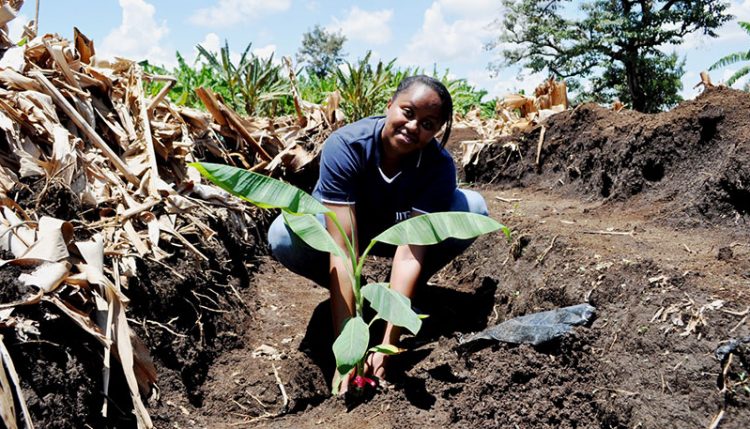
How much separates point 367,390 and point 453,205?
95 cm

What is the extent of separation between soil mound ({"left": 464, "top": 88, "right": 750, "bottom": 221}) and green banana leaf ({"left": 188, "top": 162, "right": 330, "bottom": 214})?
2.24 metres

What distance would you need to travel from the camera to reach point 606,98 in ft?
63.6

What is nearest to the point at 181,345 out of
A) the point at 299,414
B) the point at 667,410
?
the point at 299,414

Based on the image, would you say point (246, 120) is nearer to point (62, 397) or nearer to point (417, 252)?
point (417, 252)

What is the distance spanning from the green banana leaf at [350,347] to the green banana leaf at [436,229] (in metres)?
0.30

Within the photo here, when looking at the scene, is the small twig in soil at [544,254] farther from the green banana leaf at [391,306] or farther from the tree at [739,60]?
the tree at [739,60]

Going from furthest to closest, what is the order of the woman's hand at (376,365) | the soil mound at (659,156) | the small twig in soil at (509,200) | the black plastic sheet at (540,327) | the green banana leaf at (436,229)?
the small twig in soil at (509,200) < the soil mound at (659,156) < the woman's hand at (376,365) < the black plastic sheet at (540,327) < the green banana leaf at (436,229)

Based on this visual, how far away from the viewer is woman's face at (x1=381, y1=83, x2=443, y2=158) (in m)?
2.25

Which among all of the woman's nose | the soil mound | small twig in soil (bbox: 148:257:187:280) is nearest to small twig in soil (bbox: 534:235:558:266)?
the soil mound

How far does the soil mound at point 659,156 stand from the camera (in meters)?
3.09

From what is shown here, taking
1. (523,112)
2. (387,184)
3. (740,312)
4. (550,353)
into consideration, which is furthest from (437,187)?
(523,112)

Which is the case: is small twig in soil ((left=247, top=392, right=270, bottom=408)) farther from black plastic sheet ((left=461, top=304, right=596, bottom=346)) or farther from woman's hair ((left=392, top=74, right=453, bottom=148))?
woman's hair ((left=392, top=74, right=453, bottom=148))

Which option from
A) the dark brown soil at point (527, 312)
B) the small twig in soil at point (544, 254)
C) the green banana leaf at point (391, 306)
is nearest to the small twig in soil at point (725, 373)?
the dark brown soil at point (527, 312)

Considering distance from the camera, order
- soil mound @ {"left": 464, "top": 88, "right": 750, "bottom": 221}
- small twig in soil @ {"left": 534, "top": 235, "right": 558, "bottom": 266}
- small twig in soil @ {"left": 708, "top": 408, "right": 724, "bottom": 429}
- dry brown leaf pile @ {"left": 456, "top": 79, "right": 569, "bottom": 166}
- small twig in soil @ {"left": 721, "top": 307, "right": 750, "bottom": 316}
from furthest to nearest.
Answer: dry brown leaf pile @ {"left": 456, "top": 79, "right": 569, "bottom": 166} < soil mound @ {"left": 464, "top": 88, "right": 750, "bottom": 221} < small twig in soil @ {"left": 534, "top": 235, "right": 558, "bottom": 266} < small twig in soil @ {"left": 721, "top": 307, "right": 750, "bottom": 316} < small twig in soil @ {"left": 708, "top": 408, "right": 724, "bottom": 429}
